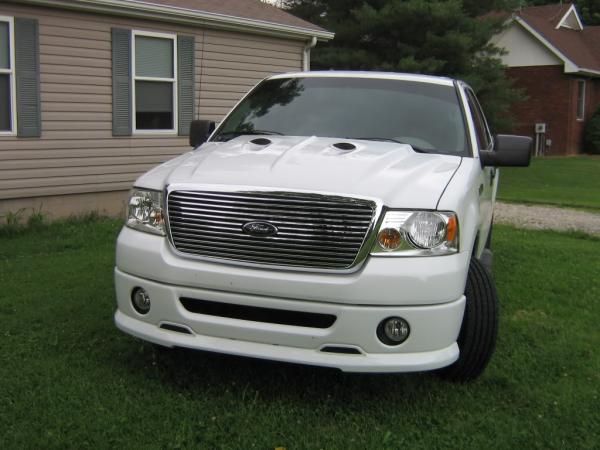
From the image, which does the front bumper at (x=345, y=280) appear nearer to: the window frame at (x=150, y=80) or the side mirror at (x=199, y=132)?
the side mirror at (x=199, y=132)

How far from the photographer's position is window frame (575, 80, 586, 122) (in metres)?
28.5

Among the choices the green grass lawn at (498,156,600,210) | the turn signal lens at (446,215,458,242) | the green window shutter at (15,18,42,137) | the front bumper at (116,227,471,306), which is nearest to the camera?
the front bumper at (116,227,471,306)

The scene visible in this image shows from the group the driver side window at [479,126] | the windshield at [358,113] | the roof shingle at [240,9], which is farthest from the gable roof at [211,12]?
the driver side window at [479,126]

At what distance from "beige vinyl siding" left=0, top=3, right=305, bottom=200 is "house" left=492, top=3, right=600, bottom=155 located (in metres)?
19.3

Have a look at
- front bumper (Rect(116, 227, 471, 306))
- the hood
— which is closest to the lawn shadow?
front bumper (Rect(116, 227, 471, 306))

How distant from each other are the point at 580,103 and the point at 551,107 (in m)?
1.75

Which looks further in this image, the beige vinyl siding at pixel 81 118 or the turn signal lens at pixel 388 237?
the beige vinyl siding at pixel 81 118

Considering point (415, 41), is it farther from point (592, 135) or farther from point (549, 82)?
point (592, 135)

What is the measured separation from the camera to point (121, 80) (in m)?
10.5

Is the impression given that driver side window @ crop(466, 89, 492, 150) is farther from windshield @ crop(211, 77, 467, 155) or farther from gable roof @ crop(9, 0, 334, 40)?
gable roof @ crop(9, 0, 334, 40)

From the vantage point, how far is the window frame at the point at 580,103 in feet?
93.6

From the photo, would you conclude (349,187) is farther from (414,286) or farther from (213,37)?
(213,37)

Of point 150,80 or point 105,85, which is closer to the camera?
point 105,85

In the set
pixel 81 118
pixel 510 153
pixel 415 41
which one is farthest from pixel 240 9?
pixel 415 41
